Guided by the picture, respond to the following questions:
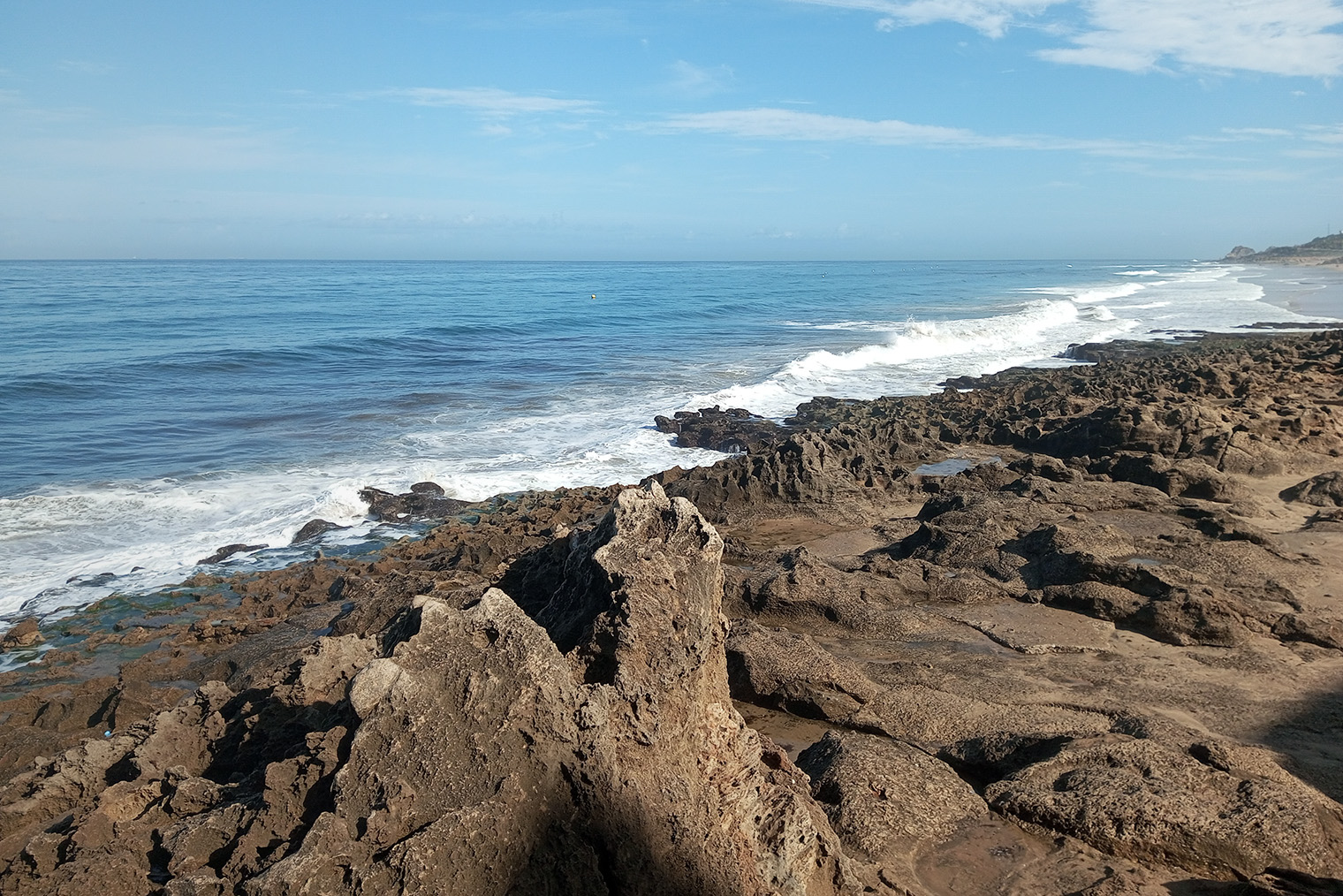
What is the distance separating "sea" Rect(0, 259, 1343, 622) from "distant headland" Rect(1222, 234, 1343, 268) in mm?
50197

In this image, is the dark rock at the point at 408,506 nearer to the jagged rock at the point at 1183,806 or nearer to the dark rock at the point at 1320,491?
the jagged rock at the point at 1183,806

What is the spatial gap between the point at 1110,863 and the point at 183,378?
88.8ft

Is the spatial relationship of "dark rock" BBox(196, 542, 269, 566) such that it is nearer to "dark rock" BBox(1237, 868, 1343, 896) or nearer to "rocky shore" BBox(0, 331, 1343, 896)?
"rocky shore" BBox(0, 331, 1343, 896)

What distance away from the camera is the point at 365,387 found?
82.1 feet

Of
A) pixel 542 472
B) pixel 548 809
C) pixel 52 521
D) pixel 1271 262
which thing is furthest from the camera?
pixel 1271 262

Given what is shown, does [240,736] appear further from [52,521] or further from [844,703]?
[52,521]

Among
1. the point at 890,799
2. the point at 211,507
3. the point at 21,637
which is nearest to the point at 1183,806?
the point at 890,799

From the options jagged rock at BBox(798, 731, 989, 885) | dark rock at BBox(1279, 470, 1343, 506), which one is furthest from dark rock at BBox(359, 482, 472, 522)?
dark rock at BBox(1279, 470, 1343, 506)

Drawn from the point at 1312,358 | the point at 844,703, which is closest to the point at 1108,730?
the point at 844,703

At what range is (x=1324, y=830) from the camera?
12.9 feet

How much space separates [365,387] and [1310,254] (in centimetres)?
11667

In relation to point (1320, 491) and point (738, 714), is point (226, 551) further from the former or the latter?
point (1320, 491)

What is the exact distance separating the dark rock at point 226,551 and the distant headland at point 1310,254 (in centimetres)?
10427

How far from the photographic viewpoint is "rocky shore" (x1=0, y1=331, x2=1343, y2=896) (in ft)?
9.66
